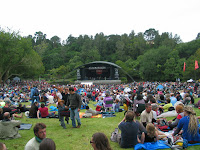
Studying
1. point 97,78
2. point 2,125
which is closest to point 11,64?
point 97,78

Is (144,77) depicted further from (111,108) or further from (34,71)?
(111,108)

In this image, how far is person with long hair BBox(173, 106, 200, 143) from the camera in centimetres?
413

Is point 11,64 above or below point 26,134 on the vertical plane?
above

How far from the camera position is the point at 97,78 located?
43.8 metres

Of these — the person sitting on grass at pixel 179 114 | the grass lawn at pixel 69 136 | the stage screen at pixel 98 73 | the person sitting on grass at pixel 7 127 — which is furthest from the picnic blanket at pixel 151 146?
the stage screen at pixel 98 73

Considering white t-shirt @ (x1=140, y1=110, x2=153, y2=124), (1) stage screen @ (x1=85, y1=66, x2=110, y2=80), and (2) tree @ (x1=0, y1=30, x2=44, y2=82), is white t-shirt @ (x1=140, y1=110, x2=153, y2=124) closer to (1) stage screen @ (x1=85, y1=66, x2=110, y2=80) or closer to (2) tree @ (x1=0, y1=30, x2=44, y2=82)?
(2) tree @ (x1=0, y1=30, x2=44, y2=82)

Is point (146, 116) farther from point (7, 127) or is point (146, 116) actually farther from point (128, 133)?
point (7, 127)

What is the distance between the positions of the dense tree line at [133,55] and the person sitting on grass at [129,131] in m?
33.8

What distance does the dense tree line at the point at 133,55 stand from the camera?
4206 centimetres

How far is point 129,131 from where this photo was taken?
13.8 feet

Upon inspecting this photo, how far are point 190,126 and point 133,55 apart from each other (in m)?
61.5

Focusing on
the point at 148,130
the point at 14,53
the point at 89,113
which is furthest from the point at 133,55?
the point at 148,130

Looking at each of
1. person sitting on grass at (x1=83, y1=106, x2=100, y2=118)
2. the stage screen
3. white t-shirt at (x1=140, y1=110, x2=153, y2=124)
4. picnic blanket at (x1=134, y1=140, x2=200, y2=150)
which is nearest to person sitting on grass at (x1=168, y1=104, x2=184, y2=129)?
Result: white t-shirt at (x1=140, y1=110, x2=153, y2=124)

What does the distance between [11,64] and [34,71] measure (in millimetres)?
6827
